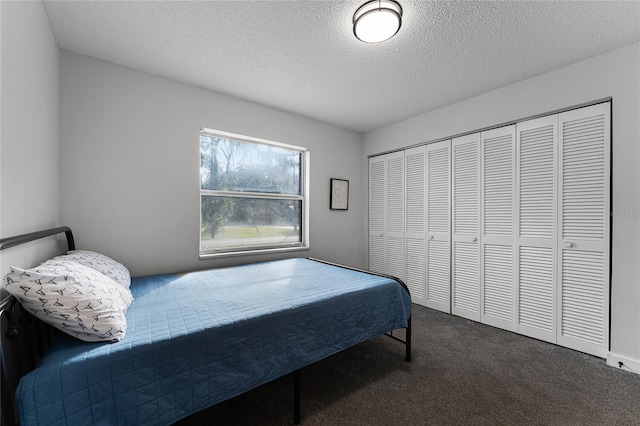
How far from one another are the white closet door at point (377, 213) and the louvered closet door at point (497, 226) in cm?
134

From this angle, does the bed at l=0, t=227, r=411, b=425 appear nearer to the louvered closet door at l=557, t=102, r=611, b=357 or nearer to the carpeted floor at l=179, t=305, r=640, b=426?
the carpeted floor at l=179, t=305, r=640, b=426

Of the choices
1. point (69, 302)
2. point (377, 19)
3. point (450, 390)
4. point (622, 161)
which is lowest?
point (450, 390)

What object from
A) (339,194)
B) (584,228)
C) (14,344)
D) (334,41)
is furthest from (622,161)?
(14,344)

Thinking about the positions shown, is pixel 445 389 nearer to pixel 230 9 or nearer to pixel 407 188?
pixel 407 188

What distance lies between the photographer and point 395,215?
12.6ft

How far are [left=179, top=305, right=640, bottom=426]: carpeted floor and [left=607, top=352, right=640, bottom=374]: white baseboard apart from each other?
47 millimetres

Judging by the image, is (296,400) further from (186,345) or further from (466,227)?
(466,227)

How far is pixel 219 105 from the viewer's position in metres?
2.88

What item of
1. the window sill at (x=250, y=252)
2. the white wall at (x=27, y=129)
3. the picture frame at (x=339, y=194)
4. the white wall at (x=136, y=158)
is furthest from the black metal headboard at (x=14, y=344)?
the picture frame at (x=339, y=194)

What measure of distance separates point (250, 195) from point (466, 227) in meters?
2.54

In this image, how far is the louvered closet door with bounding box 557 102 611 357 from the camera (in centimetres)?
221

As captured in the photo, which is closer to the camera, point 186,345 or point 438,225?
point 186,345

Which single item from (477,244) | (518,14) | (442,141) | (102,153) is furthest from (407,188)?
(102,153)

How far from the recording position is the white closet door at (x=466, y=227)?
3.02 meters
